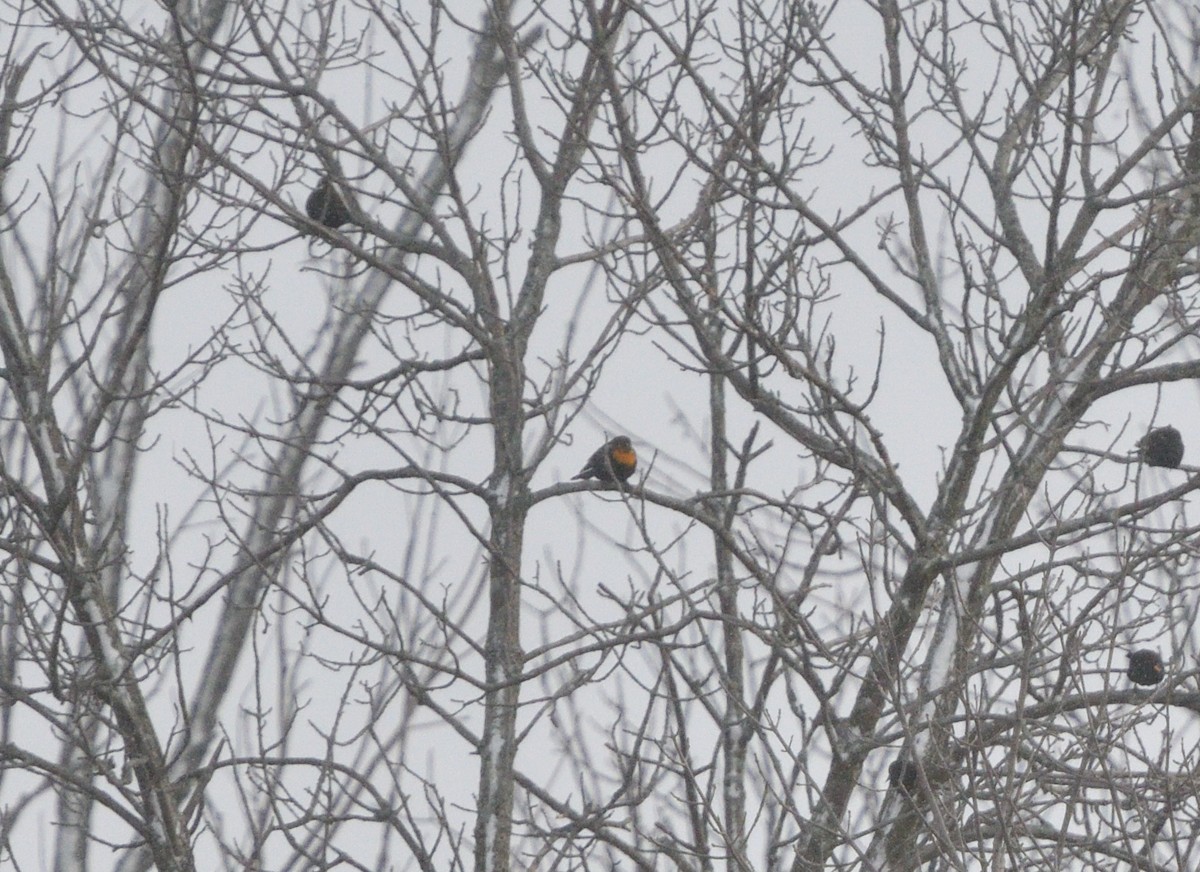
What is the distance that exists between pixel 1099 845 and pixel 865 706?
70.8 inches

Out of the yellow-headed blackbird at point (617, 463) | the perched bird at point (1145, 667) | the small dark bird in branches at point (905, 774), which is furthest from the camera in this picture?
the yellow-headed blackbird at point (617, 463)

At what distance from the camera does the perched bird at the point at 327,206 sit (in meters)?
6.85

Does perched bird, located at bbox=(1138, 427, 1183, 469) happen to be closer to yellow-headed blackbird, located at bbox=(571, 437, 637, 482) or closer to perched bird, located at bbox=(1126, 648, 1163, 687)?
perched bird, located at bbox=(1126, 648, 1163, 687)

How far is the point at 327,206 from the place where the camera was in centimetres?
687

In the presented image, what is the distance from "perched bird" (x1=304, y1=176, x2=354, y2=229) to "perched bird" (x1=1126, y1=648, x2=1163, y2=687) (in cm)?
384

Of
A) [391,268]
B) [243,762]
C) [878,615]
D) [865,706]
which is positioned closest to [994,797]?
[878,615]

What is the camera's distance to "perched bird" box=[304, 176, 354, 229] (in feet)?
22.5

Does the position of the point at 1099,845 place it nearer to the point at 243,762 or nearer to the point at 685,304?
the point at 685,304

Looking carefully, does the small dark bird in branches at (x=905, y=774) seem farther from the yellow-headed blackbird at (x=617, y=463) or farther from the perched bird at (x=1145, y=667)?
the yellow-headed blackbird at (x=617, y=463)

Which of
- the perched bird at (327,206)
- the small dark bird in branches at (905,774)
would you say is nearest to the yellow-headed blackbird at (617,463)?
the perched bird at (327,206)

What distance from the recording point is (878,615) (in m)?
4.59

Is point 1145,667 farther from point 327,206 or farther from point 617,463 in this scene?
point 327,206

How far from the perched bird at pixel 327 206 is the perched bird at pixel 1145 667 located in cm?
384

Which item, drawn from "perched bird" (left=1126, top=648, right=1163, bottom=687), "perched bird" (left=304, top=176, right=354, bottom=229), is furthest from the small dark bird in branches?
"perched bird" (left=304, top=176, right=354, bottom=229)
